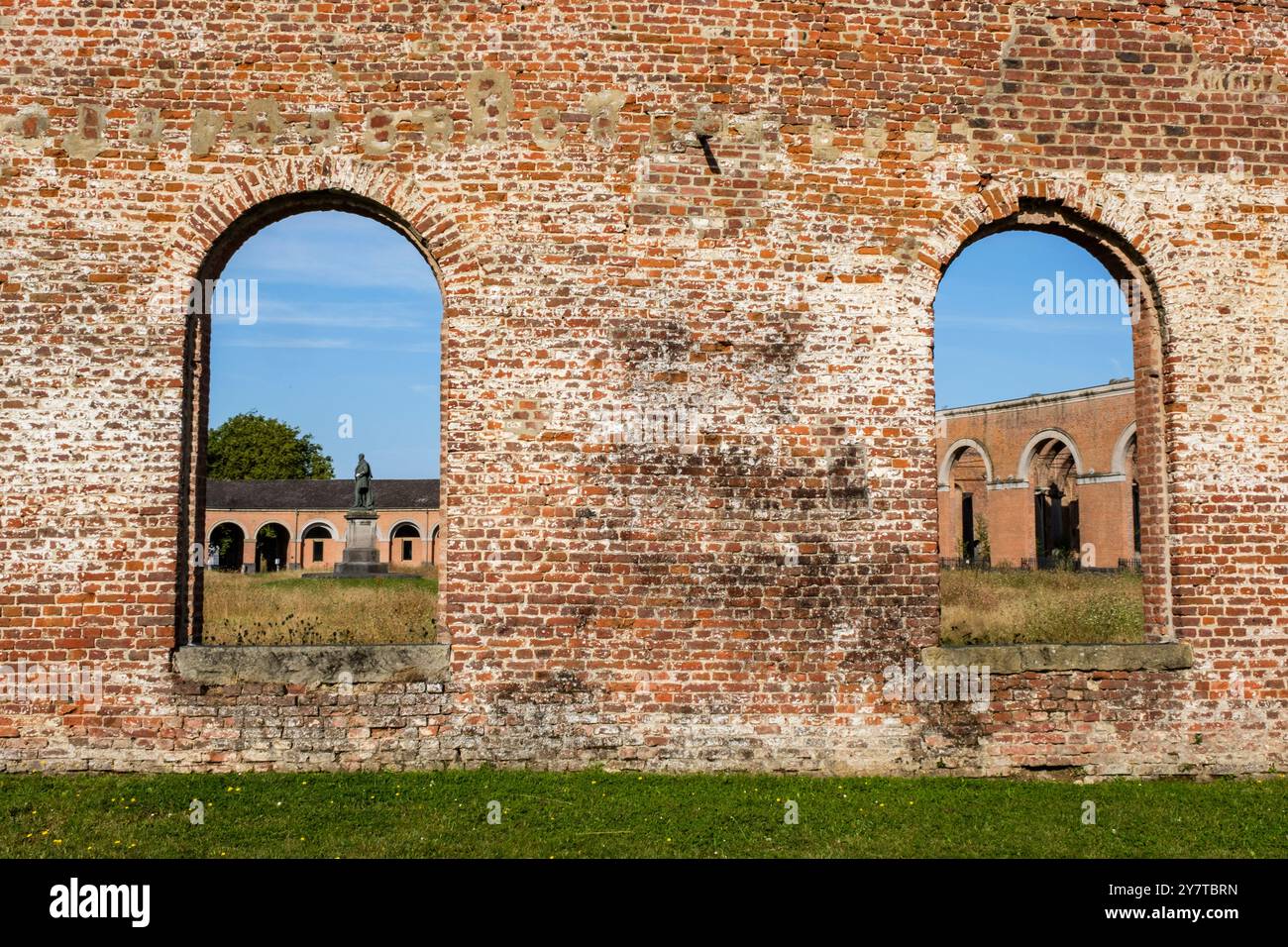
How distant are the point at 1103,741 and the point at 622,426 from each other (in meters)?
4.24

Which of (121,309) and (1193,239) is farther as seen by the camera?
(1193,239)

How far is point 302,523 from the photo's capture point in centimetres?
5591

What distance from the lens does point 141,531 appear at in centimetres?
647

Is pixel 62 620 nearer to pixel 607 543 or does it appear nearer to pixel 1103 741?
pixel 607 543

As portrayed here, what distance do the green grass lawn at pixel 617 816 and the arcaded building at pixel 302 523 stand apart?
162 ft

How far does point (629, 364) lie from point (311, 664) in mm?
3103

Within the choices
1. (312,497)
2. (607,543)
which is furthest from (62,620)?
(312,497)

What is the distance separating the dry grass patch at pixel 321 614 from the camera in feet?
41.9

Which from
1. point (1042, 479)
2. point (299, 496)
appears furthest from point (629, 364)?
point (299, 496)

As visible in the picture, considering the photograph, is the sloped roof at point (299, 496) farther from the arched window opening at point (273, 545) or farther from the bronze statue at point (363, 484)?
the bronze statue at point (363, 484)

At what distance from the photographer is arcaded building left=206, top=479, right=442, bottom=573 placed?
182ft
